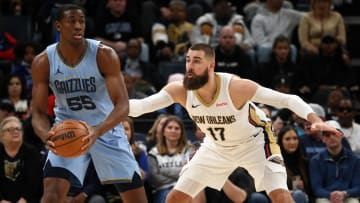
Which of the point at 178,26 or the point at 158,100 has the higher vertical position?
the point at 158,100

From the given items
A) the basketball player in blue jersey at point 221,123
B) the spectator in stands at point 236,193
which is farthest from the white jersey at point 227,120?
the spectator in stands at point 236,193

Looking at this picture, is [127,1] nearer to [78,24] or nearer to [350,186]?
[350,186]

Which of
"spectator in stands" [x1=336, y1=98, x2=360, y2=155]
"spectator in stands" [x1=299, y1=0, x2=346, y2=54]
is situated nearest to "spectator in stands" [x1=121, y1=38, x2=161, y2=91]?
"spectator in stands" [x1=299, y1=0, x2=346, y2=54]

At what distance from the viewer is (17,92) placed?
1073 cm

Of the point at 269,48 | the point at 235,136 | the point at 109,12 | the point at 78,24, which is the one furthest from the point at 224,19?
the point at 78,24

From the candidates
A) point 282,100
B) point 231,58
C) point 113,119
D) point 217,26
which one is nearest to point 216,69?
point 231,58

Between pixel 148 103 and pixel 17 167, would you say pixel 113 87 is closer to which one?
pixel 148 103

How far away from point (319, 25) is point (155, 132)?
3.66m

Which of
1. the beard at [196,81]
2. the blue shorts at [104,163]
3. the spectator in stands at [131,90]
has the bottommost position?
the spectator in stands at [131,90]

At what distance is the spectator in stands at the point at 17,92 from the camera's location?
10664mm

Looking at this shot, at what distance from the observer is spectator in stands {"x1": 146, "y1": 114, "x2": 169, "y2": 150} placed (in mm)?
9344

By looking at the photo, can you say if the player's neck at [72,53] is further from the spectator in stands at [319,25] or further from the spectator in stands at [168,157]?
the spectator in stands at [319,25]

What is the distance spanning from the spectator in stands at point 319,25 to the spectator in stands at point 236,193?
3.40 metres

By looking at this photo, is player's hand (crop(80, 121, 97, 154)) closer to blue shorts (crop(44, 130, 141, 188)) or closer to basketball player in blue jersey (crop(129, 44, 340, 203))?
blue shorts (crop(44, 130, 141, 188))
